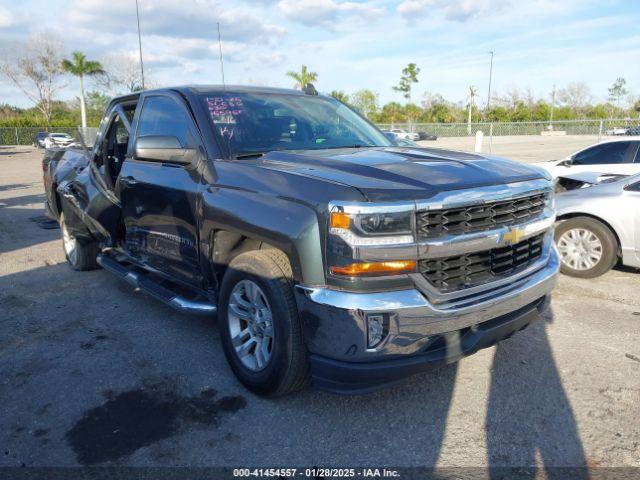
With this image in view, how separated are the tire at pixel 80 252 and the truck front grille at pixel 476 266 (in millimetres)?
4539

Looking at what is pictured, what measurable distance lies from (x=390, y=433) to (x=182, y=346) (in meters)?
1.90

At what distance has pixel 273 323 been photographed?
2955 mm

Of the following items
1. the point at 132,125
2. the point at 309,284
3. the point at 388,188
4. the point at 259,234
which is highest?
the point at 132,125

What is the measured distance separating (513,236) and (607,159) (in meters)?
6.88

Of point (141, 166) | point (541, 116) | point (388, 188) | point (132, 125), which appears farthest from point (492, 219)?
point (541, 116)

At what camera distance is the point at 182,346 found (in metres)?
4.06

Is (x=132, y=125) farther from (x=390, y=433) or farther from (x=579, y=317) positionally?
(x=579, y=317)

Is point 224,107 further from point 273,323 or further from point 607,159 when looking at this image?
point 607,159

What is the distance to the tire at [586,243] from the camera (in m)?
5.67

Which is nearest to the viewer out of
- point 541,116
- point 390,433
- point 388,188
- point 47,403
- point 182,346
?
point 388,188

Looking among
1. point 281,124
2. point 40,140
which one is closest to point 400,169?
point 281,124

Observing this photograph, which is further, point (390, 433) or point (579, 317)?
point (579, 317)

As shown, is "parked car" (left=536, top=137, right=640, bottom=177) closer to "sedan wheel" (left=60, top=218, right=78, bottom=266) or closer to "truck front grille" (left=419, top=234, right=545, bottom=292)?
"truck front grille" (left=419, top=234, right=545, bottom=292)

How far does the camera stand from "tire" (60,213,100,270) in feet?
19.6
